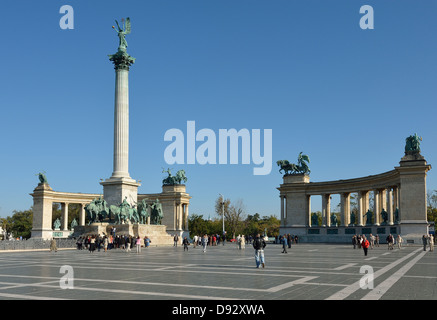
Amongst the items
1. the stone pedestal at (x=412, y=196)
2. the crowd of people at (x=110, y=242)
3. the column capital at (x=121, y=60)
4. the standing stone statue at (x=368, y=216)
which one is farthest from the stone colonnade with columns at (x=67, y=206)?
the stone pedestal at (x=412, y=196)

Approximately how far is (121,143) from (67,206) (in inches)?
1963

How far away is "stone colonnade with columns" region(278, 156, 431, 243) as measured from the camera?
2291 inches

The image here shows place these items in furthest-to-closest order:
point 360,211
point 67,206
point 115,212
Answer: point 67,206 < point 360,211 < point 115,212

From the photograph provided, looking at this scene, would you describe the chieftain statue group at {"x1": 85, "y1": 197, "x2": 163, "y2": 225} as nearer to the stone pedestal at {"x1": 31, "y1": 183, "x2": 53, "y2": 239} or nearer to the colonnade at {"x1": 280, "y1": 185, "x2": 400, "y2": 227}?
the colonnade at {"x1": 280, "y1": 185, "x2": 400, "y2": 227}

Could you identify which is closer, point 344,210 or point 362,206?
point 362,206

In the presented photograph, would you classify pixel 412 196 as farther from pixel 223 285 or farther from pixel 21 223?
pixel 21 223

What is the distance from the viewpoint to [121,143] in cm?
6050

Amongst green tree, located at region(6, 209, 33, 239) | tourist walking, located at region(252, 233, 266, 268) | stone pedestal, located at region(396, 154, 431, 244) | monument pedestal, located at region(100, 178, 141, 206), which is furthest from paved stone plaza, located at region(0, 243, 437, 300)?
green tree, located at region(6, 209, 33, 239)

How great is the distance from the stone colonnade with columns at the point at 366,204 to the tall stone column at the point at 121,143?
34355 millimetres

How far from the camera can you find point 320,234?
255 ft

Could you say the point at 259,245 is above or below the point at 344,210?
below

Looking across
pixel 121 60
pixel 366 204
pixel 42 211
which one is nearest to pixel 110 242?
pixel 121 60

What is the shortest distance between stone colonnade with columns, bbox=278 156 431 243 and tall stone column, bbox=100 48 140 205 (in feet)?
113
